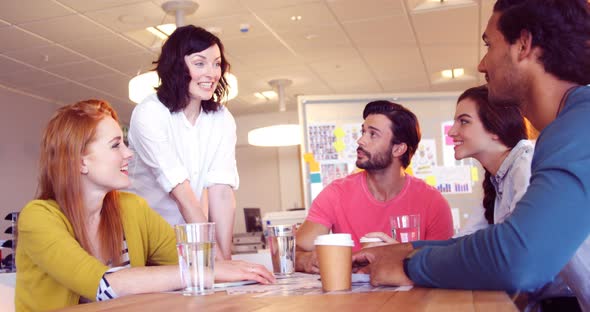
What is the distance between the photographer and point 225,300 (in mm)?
1013

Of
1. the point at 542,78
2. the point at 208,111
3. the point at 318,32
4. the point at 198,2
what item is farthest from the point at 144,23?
the point at 542,78

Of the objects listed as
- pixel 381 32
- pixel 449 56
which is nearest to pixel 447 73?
pixel 449 56

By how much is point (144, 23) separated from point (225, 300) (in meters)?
4.44

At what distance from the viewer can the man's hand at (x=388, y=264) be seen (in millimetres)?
1106

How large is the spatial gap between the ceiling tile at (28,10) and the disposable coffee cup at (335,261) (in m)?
4.06

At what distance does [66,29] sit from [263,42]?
5.54ft

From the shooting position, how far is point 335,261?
3.75 feet

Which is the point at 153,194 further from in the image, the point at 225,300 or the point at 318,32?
the point at 318,32

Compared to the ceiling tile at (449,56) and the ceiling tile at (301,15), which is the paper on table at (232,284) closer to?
the ceiling tile at (301,15)

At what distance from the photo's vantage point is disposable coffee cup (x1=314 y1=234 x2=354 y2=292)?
1.14 m

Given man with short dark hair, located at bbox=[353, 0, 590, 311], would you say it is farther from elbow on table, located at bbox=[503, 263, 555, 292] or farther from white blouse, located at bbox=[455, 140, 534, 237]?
white blouse, located at bbox=[455, 140, 534, 237]

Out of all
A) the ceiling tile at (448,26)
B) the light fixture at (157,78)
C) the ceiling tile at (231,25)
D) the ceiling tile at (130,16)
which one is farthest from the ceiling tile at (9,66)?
the ceiling tile at (448,26)

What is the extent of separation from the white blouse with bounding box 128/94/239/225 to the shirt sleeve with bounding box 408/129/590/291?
1.27 metres

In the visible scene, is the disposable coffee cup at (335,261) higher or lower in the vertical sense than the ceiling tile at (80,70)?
lower
